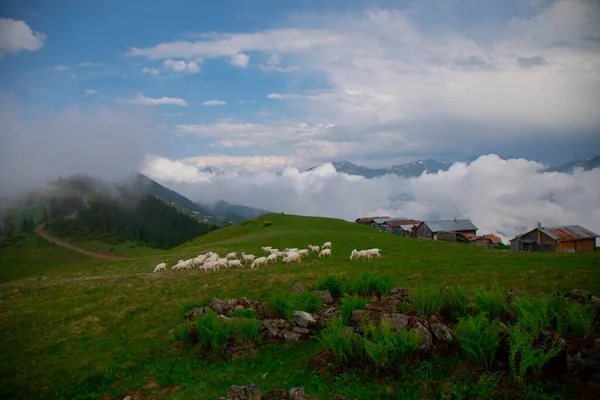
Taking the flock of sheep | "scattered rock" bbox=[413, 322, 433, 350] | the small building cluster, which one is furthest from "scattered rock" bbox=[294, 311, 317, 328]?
the small building cluster

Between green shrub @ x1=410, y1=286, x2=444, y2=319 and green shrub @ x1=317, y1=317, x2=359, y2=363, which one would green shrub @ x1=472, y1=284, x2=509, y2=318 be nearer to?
green shrub @ x1=410, y1=286, x2=444, y2=319

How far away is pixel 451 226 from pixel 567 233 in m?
29.6

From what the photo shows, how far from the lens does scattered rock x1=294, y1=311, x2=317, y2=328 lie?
48.7ft

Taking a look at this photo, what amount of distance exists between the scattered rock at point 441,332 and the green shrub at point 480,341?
693mm

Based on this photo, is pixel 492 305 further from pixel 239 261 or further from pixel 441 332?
pixel 239 261

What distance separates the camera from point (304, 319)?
14883mm

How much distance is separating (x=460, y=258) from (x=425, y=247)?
387 inches

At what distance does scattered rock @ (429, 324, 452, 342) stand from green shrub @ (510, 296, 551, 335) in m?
1.98

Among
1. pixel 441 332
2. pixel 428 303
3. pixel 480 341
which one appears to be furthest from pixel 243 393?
pixel 428 303

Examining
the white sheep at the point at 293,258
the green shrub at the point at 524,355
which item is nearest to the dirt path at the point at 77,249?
the white sheep at the point at 293,258

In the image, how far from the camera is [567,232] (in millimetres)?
55281

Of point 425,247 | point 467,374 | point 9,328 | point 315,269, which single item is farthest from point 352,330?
point 425,247

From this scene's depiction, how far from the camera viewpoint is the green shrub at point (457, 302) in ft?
42.9

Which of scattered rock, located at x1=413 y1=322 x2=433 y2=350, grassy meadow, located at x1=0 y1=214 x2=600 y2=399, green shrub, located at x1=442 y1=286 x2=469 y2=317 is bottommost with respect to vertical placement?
grassy meadow, located at x1=0 y1=214 x2=600 y2=399
